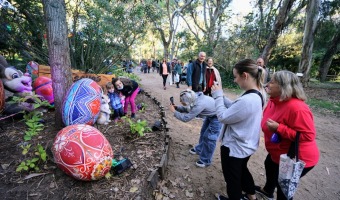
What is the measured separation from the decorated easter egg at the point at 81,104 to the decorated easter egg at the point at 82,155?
3.05 feet

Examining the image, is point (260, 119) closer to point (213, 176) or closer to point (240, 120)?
point (240, 120)

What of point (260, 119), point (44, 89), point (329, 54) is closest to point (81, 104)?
point (44, 89)

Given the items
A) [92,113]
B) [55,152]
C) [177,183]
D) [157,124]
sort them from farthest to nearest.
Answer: [157,124] → [92,113] → [177,183] → [55,152]

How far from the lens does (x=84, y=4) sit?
7.68 metres

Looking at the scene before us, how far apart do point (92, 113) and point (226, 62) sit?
12514 mm

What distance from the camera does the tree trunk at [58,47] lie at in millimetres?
3301

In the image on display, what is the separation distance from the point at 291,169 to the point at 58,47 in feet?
12.9

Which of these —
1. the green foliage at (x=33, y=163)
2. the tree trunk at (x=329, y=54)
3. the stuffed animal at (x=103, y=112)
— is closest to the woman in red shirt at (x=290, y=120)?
the green foliage at (x=33, y=163)

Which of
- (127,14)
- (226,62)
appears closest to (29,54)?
(127,14)

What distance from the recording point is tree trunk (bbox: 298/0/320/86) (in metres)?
10.8

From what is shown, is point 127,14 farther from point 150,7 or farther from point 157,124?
point 157,124

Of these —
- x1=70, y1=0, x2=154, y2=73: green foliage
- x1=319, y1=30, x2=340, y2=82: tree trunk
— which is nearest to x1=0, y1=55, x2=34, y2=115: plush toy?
x1=70, y1=0, x2=154, y2=73: green foliage

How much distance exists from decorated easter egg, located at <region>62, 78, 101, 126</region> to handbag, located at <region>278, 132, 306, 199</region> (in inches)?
127

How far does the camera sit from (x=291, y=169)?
1981 mm
